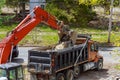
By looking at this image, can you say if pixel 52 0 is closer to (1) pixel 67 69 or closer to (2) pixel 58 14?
(2) pixel 58 14

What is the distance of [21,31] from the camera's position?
68.8 ft

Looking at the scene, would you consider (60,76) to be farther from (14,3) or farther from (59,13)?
(14,3)

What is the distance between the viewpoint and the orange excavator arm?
19719 millimetres

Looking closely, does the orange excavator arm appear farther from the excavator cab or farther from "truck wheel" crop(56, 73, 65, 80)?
"truck wheel" crop(56, 73, 65, 80)

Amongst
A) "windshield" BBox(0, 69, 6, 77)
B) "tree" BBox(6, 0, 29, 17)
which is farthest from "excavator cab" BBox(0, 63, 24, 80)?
"tree" BBox(6, 0, 29, 17)

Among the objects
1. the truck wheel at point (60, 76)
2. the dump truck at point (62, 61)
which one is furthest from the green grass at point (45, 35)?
the truck wheel at point (60, 76)

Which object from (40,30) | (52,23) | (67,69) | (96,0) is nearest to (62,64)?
(67,69)

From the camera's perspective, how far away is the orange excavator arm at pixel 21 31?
19719mm

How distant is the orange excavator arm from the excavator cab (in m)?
1.54

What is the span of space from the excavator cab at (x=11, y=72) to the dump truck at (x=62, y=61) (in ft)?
11.6

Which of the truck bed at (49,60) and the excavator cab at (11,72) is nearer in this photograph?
the excavator cab at (11,72)

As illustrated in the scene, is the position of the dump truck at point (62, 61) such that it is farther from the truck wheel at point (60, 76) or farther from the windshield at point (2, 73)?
the windshield at point (2, 73)

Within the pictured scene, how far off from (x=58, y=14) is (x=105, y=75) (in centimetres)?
1862

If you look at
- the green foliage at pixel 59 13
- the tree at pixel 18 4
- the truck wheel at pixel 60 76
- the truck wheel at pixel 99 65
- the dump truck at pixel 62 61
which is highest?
the tree at pixel 18 4
